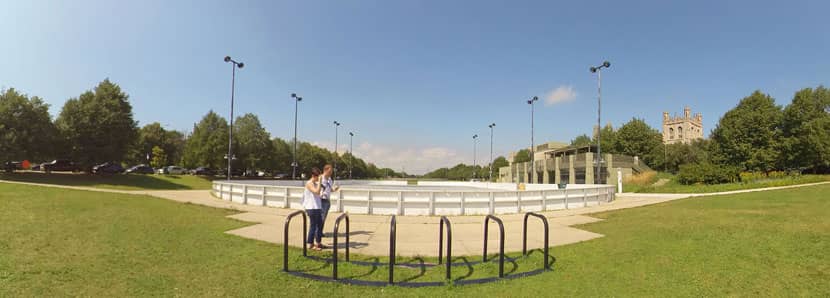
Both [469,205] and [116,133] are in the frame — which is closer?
[469,205]

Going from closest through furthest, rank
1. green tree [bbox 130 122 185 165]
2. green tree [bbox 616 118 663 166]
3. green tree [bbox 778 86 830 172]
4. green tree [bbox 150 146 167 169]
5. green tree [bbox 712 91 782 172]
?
green tree [bbox 778 86 830 172] → green tree [bbox 712 91 782 172] → green tree [bbox 616 118 663 166] → green tree [bbox 150 146 167 169] → green tree [bbox 130 122 185 165]

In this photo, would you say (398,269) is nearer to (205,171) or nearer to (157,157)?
(205,171)

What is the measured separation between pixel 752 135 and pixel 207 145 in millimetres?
70173

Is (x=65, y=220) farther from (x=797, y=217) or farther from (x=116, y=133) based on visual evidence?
(x=116, y=133)

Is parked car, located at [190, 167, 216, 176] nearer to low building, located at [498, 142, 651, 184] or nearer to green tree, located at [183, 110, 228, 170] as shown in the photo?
green tree, located at [183, 110, 228, 170]

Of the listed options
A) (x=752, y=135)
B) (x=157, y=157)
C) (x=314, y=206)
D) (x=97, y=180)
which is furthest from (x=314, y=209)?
(x=157, y=157)

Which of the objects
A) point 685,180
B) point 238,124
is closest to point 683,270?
point 685,180

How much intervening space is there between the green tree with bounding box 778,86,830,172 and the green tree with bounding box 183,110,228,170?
233ft

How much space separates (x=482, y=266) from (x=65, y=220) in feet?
32.6

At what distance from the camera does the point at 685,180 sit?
28031 mm

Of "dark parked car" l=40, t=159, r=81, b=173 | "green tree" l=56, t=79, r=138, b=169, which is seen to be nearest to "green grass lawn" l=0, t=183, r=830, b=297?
"green tree" l=56, t=79, r=138, b=169

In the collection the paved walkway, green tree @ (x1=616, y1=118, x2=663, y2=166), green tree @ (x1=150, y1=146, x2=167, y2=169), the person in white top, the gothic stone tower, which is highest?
the gothic stone tower

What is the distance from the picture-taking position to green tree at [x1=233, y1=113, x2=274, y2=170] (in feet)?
183

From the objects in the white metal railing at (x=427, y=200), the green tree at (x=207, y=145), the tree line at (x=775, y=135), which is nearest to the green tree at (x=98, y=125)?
the green tree at (x=207, y=145)
